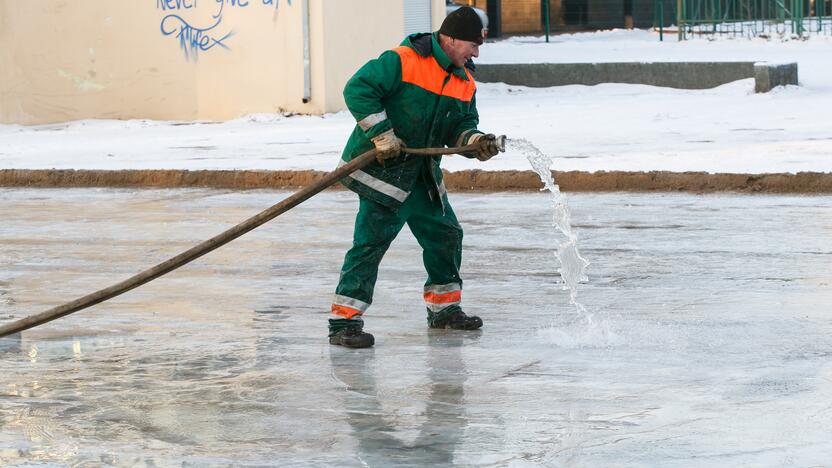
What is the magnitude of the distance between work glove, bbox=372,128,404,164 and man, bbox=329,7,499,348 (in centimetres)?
3

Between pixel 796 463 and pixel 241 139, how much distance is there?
14.7 metres

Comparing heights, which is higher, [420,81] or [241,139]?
[420,81]

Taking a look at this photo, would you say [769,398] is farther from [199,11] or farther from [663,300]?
[199,11]

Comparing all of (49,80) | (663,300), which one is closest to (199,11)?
(49,80)

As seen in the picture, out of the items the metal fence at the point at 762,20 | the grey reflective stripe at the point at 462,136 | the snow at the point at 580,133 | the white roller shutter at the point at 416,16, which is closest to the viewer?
the grey reflective stripe at the point at 462,136

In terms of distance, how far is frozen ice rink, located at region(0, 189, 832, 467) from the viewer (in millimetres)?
5152

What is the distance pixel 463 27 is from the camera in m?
6.77

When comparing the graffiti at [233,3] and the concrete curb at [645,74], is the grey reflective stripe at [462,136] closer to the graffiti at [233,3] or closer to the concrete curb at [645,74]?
the concrete curb at [645,74]

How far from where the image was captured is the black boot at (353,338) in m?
6.81

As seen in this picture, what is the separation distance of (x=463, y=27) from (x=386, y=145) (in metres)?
0.67

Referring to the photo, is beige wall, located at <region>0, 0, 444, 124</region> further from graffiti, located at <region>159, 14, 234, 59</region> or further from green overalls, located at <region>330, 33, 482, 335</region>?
green overalls, located at <region>330, 33, 482, 335</region>

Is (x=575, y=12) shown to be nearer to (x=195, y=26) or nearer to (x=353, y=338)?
(x=195, y=26)

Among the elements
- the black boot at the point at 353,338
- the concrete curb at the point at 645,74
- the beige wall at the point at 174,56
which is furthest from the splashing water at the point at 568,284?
the beige wall at the point at 174,56

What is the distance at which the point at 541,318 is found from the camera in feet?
24.5
